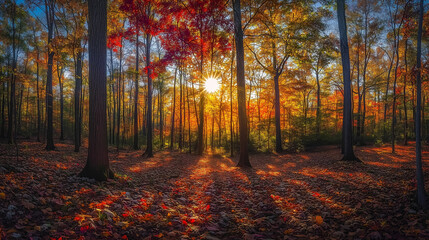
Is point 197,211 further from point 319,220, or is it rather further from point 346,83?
point 346,83

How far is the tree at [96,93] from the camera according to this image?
498 cm

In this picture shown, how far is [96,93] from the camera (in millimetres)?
4992

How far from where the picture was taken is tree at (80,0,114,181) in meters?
4.98

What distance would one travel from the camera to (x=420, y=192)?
3.35 m

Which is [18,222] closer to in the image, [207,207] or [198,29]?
[207,207]

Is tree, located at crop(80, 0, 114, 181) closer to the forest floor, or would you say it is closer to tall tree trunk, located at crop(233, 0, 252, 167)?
the forest floor

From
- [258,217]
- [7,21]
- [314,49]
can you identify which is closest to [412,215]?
[258,217]

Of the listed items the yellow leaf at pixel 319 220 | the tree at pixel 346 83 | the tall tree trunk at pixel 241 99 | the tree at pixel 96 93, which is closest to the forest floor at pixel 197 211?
the yellow leaf at pixel 319 220

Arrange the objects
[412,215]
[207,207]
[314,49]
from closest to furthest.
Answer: [412,215], [207,207], [314,49]

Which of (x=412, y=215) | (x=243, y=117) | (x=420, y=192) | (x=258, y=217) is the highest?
(x=243, y=117)

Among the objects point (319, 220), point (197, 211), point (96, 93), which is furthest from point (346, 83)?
point (96, 93)

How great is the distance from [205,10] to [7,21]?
1622 cm

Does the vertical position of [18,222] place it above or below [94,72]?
below

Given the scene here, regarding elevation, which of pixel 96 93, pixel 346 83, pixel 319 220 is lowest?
pixel 319 220
